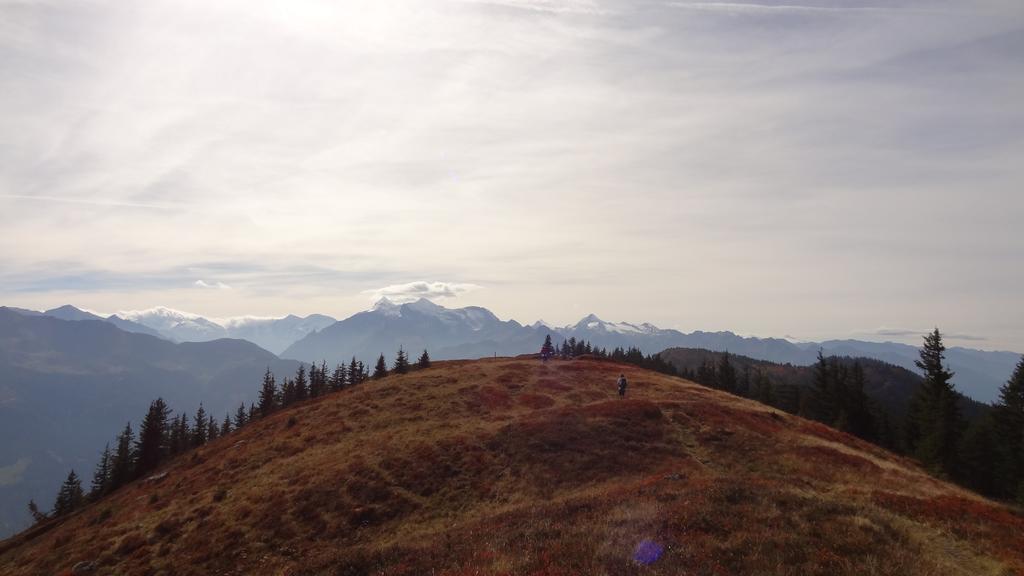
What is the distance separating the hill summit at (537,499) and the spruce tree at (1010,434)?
105 feet

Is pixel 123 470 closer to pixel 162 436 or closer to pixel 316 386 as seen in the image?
pixel 162 436

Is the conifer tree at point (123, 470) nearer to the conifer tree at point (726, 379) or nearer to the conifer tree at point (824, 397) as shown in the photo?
the conifer tree at point (824, 397)

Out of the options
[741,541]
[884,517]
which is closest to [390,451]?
[741,541]

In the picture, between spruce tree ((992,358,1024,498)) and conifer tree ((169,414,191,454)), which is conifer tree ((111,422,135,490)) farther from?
spruce tree ((992,358,1024,498))

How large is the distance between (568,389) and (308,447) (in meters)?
30.0

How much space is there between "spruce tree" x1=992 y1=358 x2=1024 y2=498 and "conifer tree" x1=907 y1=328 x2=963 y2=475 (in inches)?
171

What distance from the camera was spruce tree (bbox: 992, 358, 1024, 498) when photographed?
2292 inches

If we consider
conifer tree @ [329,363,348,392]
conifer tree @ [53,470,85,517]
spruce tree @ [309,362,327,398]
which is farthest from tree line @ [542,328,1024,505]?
conifer tree @ [53,470,85,517]

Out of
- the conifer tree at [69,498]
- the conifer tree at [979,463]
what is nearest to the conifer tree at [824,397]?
the conifer tree at [979,463]

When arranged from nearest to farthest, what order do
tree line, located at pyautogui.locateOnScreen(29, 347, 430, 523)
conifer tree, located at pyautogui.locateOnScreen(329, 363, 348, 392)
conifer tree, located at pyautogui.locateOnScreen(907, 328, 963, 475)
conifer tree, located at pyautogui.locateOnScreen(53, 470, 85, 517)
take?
conifer tree, located at pyautogui.locateOnScreen(907, 328, 963, 475)
tree line, located at pyautogui.locateOnScreen(29, 347, 430, 523)
conifer tree, located at pyautogui.locateOnScreen(53, 470, 85, 517)
conifer tree, located at pyautogui.locateOnScreen(329, 363, 348, 392)

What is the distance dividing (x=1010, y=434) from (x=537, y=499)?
235ft

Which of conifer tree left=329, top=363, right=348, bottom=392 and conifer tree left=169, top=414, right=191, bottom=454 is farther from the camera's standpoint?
conifer tree left=329, top=363, right=348, bottom=392

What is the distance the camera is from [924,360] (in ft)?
230

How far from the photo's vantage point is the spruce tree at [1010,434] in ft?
191
